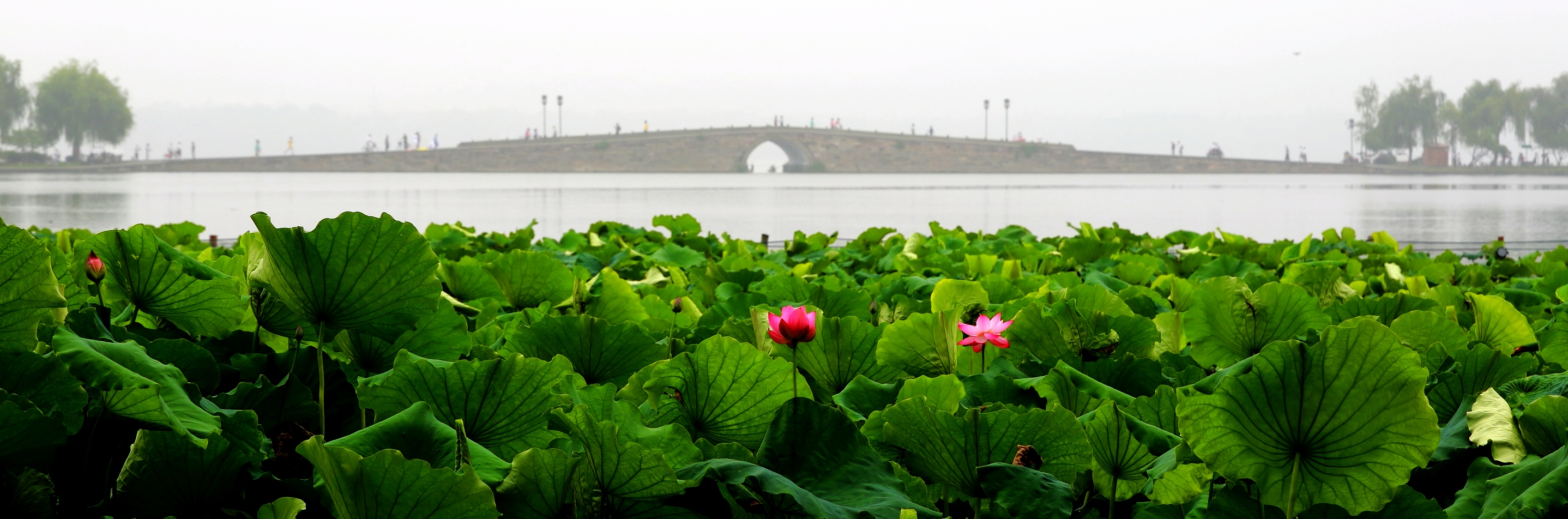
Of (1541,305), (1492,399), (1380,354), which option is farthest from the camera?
(1541,305)

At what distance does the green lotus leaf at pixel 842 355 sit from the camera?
2.44 ft

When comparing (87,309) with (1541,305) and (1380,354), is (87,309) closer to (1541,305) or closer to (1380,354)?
(1380,354)

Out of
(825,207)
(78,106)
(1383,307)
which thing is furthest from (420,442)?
(78,106)

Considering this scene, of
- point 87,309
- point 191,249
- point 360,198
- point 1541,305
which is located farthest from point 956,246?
point 360,198

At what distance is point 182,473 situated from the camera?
0.49 metres

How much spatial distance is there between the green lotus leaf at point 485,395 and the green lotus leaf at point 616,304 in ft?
1.69

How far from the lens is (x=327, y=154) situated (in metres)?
43.5

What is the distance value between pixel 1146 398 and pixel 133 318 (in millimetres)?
706

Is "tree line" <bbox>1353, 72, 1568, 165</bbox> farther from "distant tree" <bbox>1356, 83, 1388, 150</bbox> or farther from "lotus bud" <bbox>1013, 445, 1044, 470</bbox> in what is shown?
"lotus bud" <bbox>1013, 445, 1044, 470</bbox>

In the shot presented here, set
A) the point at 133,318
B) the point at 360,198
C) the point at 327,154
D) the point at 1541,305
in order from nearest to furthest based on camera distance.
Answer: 1. the point at 133,318
2. the point at 1541,305
3. the point at 360,198
4. the point at 327,154

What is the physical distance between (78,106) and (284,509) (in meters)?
54.6

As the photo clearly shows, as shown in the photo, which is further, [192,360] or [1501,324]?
[1501,324]

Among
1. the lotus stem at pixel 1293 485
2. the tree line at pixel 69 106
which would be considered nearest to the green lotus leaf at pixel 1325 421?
the lotus stem at pixel 1293 485

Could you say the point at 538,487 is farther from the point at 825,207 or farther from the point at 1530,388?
the point at 825,207
